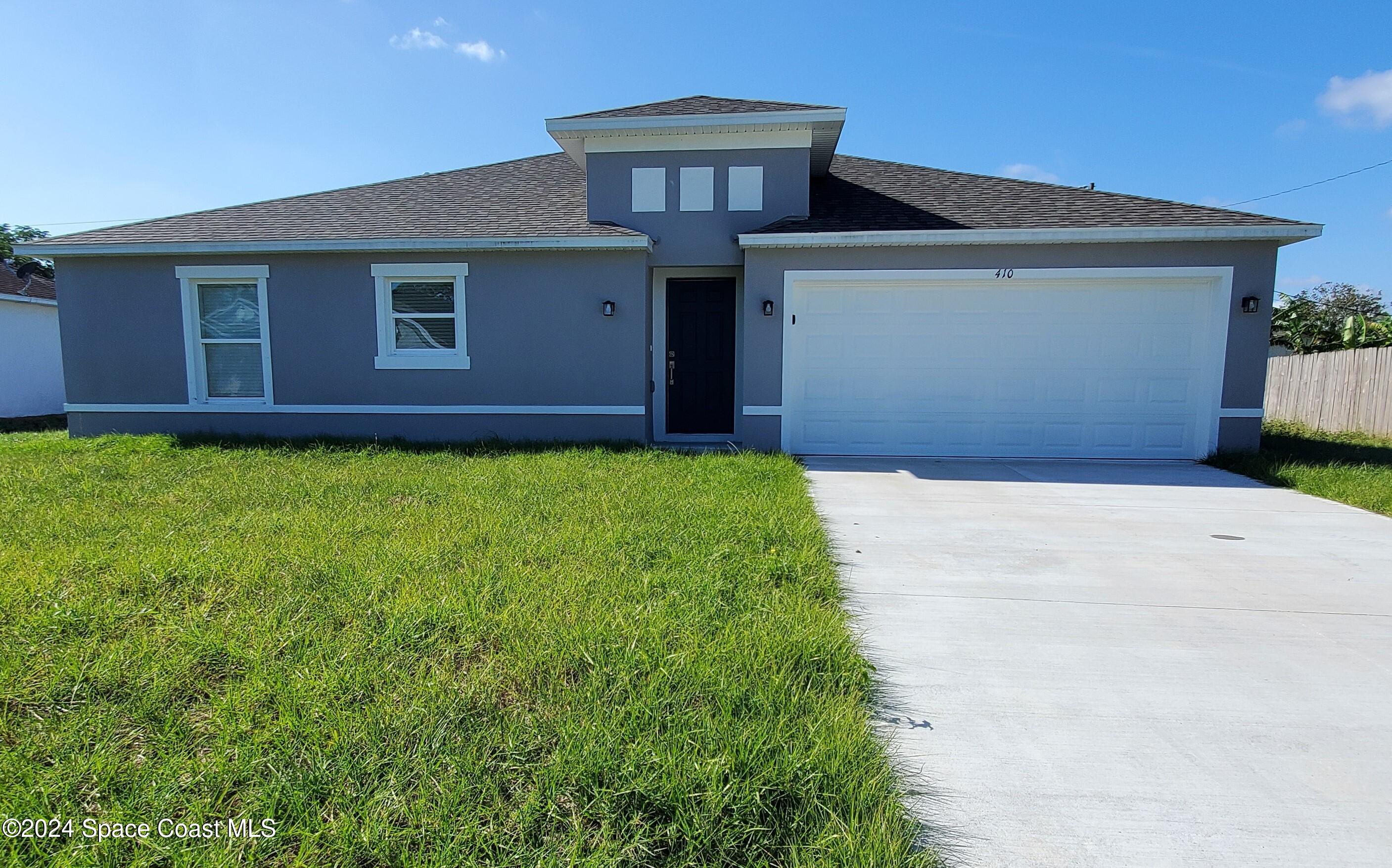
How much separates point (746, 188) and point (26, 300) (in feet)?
53.0

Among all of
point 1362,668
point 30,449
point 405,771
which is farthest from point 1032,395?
point 30,449

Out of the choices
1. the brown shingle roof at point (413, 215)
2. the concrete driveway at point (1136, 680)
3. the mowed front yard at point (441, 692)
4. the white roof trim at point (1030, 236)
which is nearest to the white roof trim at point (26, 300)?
the brown shingle roof at point (413, 215)

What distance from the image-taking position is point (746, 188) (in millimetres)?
8680

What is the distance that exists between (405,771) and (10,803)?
1.04m

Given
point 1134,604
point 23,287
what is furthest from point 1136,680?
point 23,287

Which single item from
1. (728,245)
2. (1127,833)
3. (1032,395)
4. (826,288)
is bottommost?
(1127,833)

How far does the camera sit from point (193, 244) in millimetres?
8453

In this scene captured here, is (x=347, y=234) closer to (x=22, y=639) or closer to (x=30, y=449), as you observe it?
(x=30, y=449)

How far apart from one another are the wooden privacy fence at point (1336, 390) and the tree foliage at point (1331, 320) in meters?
1.50

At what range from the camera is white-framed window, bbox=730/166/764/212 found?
8641mm

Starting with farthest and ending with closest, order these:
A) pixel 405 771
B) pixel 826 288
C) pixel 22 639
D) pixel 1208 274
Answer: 1. pixel 826 288
2. pixel 1208 274
3. pixel 22 639
4. pixel 405 771

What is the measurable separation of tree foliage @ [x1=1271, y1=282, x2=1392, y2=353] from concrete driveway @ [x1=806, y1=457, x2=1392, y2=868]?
13.6 m

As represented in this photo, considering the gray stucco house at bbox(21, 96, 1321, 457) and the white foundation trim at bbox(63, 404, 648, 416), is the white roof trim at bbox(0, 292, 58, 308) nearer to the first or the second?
the white foundation trim at bbox(63, 404, 648, 416)

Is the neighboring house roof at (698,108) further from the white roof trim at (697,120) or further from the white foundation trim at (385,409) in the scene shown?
the white foundation trim at (385,409)
